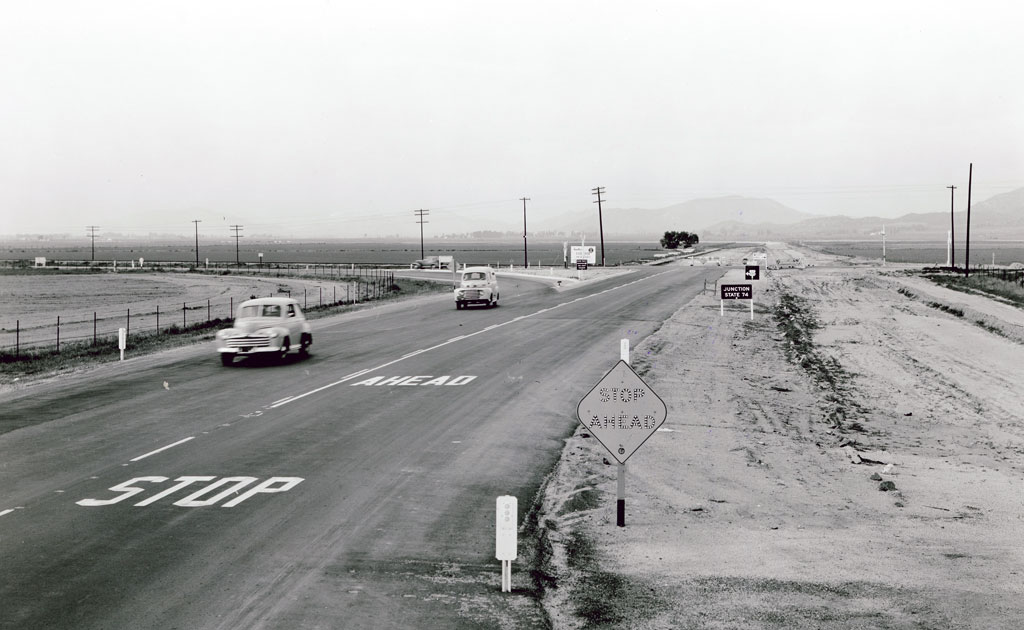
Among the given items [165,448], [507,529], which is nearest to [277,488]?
[165,448]

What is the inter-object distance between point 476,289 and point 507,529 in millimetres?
37215

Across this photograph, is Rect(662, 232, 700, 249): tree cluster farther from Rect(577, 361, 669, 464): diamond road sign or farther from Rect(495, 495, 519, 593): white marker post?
Rect(495, 495, 519, 593): white marker post

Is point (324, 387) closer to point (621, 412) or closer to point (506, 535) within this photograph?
point (621, 412)

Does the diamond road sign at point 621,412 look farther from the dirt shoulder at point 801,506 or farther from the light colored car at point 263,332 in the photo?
the light colored car at point 263,332

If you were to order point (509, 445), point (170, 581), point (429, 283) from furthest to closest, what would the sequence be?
point (429, 283) → point (509, 445) → point (170, 581)

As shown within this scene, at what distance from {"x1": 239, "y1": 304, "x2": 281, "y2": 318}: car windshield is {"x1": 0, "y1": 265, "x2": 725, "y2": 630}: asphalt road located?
149 cm

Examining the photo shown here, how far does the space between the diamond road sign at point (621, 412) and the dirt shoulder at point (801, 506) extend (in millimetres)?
1087

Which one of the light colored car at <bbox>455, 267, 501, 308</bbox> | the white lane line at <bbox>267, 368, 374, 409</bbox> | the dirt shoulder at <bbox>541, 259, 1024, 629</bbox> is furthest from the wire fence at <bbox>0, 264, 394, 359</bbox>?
the dirt shoulder at <bbox>541, 259, 1024, 629</bbox>

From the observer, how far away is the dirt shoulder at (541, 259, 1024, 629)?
8203 millimetres

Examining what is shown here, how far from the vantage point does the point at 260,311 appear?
26.1m

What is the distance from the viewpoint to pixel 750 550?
9703 millimetres

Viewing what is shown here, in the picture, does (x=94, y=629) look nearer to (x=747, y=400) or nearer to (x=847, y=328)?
(x=747, y=400)

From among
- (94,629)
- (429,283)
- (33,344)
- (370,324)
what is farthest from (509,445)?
(429,283)

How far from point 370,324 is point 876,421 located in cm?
2503
